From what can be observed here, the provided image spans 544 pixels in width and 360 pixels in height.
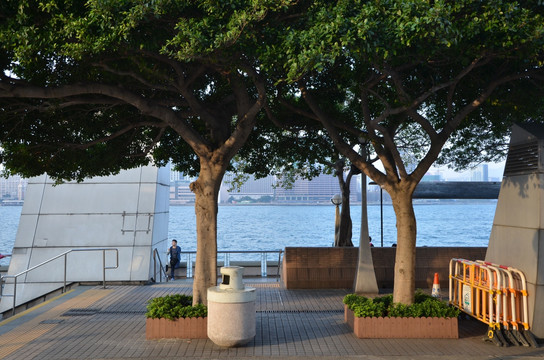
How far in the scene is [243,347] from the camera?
9312mm

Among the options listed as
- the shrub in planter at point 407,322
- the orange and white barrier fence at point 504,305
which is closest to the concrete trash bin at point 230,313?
the shrub in planter at point 407,322

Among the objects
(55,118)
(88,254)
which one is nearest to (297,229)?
(88,254)

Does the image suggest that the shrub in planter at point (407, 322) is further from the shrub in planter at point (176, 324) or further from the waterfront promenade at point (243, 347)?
the shrub in planter at point (176, 324)

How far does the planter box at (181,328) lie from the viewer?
9758mm

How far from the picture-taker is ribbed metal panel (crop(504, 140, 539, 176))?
990 centimetres

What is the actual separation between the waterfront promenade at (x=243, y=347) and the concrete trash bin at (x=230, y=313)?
7.9 inches

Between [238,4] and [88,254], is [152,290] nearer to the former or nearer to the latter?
[88,254]

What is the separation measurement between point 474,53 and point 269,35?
3247mm

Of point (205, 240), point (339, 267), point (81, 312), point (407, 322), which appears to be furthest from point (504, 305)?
point (81, 312)

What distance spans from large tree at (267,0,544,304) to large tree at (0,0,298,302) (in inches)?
34.9

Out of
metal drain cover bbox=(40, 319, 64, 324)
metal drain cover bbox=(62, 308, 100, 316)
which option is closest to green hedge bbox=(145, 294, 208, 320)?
metal drain cover bbox=(40, 319, 64, 324)

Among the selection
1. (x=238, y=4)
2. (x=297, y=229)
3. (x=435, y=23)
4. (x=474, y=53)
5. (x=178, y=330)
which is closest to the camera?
(x=435, y=23)

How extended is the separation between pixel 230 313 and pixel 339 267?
734 centimetres

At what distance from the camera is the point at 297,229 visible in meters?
92.8
